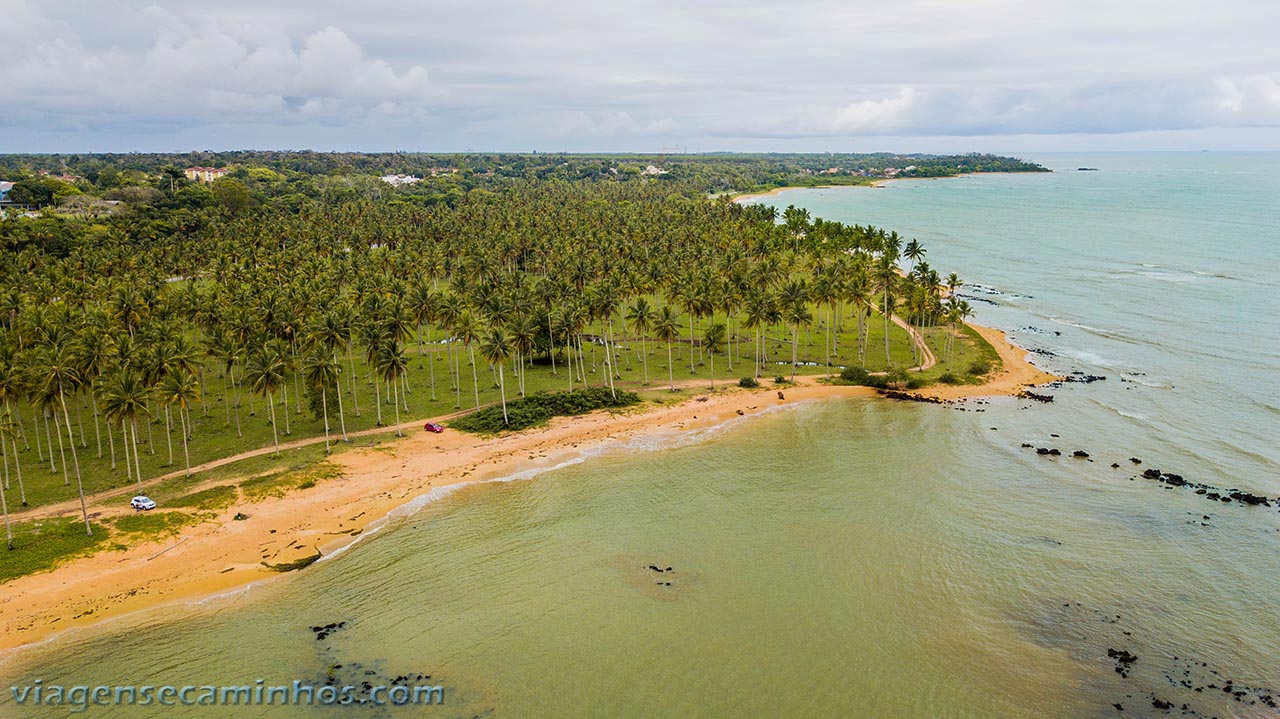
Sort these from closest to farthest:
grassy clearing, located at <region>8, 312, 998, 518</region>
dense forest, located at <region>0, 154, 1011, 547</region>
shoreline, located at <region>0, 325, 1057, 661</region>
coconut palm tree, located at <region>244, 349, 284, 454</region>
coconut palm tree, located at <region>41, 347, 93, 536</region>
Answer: shoreline, located at <region>0, 325, 1057, 661</region> → coconut palm tree, located at <region>41, 347, 93, 536</region> → grassy clearing, located at <region>8, 312, 998, 518</region> → dense forest, located at <region>0, 154, 1011, 547</region> → coconut palm tree, located at <region>244, 349, 284, 454</region>

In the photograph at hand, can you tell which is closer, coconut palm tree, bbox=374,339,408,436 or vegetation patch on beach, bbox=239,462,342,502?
vegetation patch on beach, bbox=239,462,342,502

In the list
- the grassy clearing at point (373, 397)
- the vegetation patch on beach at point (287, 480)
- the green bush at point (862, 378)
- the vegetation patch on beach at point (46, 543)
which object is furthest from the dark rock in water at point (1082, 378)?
the vegetation patch on beach at point (46, 543)

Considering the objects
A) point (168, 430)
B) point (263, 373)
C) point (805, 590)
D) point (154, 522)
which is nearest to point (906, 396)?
point (805, 590)

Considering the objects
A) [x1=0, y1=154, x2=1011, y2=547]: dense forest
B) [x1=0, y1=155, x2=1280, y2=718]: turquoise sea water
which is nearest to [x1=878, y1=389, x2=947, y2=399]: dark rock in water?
[x1=0, y1=154, x2=1011, y2=547]: dense forest

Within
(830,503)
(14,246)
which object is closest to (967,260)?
(830,503)

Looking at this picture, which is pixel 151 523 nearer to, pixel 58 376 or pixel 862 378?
pixel 58 376

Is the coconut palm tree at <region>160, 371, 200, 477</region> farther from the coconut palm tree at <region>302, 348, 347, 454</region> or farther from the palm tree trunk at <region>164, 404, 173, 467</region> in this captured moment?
the coconut palm tree at <region>302, 348, 347, 454</region>
